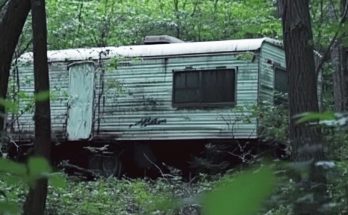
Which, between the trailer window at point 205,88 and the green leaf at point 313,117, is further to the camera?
the trailer window at point 205,88

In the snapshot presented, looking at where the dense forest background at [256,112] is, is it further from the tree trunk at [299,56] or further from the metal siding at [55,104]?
the metal siding at [55,104]

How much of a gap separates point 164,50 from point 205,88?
1.27 metres

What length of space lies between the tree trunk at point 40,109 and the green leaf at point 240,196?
425cm

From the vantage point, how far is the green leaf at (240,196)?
101 cm

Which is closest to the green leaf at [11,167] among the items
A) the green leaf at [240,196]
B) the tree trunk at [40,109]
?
the green leaf at [240,196]

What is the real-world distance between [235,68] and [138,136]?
2575 mm

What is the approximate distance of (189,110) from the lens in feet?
45.9

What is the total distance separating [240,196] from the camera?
1008mm

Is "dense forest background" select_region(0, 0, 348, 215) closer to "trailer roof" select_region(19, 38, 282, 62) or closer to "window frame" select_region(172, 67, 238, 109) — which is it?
"trailer roof" select_region(19, 38, 282, 62)

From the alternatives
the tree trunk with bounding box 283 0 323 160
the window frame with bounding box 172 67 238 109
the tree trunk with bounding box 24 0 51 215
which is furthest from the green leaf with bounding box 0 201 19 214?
the window frame with bounding box 172 67 238 109

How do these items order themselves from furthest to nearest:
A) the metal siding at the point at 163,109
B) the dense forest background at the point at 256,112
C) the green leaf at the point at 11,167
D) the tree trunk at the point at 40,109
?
the metal siding at the point at 163,109, the tree trunk at the point at 40,109, the green leaf at the point at 11,167, the dense forest background at the point at 256,112

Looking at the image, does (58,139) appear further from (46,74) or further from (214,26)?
(46,74)

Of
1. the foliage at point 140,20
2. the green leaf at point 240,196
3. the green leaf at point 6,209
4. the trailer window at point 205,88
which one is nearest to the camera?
the green leaf at point 240,196

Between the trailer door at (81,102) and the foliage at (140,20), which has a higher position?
the foliage at (140,20)
